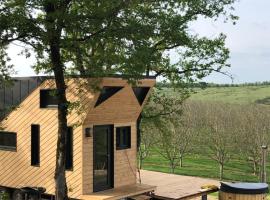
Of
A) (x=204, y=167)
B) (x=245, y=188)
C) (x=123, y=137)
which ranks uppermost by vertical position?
(x=123, y=137)

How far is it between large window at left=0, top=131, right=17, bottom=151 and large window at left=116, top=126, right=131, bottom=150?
A: 3.24m

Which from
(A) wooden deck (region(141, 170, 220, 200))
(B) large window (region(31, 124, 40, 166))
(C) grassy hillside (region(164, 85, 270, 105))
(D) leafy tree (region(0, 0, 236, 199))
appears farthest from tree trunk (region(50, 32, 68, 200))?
(C) grassy hillside (region(164, 85, 270, 105))

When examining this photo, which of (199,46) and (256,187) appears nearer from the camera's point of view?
(256,187)

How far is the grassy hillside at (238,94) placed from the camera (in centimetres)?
8594

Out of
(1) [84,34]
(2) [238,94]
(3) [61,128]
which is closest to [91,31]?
(1) [84,34]

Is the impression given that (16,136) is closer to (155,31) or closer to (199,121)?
(155,31)

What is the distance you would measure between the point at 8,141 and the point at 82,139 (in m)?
3.23

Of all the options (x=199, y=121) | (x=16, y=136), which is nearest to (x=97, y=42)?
(x=16, y=136)

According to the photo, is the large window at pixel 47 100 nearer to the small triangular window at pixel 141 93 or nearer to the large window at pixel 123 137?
the large window at pixel 123 137

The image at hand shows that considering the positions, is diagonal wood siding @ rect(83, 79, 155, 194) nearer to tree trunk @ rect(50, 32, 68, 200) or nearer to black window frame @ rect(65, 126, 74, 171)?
black window frame @ rect(65, 126, 74, 171)

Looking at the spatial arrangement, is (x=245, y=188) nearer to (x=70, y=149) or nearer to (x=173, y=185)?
(x=173, y=185)

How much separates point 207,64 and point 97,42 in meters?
6.12

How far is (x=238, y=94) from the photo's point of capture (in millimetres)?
92562

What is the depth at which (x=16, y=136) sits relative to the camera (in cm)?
1396
